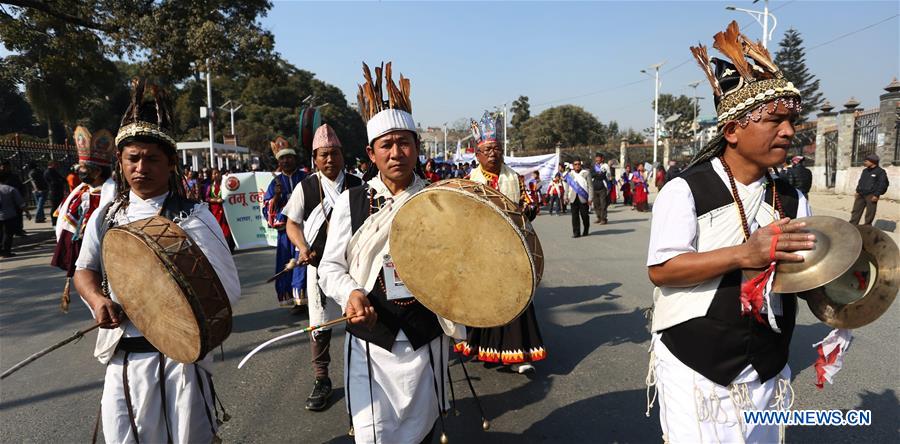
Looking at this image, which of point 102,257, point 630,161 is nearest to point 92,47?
point 102,257

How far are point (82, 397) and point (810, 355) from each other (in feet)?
20.1

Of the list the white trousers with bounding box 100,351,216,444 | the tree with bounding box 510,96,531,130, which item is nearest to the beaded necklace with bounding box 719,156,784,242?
the white trousers with bounding box 100,351,216,444

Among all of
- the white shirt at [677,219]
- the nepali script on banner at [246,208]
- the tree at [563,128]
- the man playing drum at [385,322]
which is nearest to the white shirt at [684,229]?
the white shirt at [677,219]

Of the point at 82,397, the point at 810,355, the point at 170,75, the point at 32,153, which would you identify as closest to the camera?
the point at 82,397

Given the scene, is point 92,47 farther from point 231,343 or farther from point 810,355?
point 810,355

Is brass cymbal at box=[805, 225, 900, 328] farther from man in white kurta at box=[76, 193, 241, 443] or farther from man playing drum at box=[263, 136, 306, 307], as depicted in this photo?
man playing drum at box=[263, 136, 306, 307]

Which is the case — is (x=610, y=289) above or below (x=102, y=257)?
below

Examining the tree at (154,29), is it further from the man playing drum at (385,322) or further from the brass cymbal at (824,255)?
the brass cymbal at (824,255)

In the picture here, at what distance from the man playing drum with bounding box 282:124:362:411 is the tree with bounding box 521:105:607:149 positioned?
5763 centimetres

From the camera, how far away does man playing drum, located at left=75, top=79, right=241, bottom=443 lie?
2152 millimetres

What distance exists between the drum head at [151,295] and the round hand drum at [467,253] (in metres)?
0.87

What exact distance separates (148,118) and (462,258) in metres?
1.62

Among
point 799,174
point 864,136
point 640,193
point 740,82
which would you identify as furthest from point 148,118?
point 864,136

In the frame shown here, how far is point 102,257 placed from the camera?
222 cm
